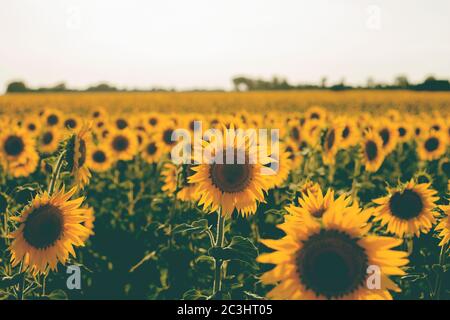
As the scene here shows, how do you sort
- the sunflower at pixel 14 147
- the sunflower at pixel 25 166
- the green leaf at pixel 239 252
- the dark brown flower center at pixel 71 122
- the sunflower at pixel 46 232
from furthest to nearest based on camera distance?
1. the dark brown flower center at pixel 71 122
2. the sunflower at pixel 14 147
3. the sunflower at pixel 25 166
4. the sunflower at pixel 46 232
5. the green leaf at pixel 239 252

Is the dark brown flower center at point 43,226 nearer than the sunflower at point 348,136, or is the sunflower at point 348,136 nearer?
the dark brown flower center at point 43,226

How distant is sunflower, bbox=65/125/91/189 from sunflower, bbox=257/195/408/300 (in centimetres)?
166

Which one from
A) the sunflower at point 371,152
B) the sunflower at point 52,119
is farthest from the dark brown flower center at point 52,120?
the sunflower at point 371,152

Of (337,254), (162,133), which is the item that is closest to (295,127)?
(162,133)

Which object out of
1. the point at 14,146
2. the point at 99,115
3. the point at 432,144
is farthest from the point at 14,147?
the point at 432,144

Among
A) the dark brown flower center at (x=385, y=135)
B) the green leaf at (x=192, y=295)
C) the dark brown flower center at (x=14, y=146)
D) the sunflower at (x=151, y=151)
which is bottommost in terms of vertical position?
the green leaf at (x=192, y=295)

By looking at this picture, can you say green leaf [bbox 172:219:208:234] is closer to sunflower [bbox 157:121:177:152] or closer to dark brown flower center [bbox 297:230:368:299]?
dark brown flower center [bbox 297:230:368:299]

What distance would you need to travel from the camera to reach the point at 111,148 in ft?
26.6

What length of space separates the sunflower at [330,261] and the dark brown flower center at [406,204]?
2165 mm

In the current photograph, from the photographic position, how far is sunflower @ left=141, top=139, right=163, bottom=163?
7.89 meters

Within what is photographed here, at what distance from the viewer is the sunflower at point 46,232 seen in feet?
9.12

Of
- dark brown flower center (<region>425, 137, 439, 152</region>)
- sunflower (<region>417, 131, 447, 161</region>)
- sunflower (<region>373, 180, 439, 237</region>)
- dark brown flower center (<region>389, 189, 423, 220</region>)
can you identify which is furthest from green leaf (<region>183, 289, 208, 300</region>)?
dark brown flower center (<region>425, 137, 439, 152</region>)

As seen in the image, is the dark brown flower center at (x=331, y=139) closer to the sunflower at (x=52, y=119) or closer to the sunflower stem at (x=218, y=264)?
the sunflower stem at (x=218, y=264)
